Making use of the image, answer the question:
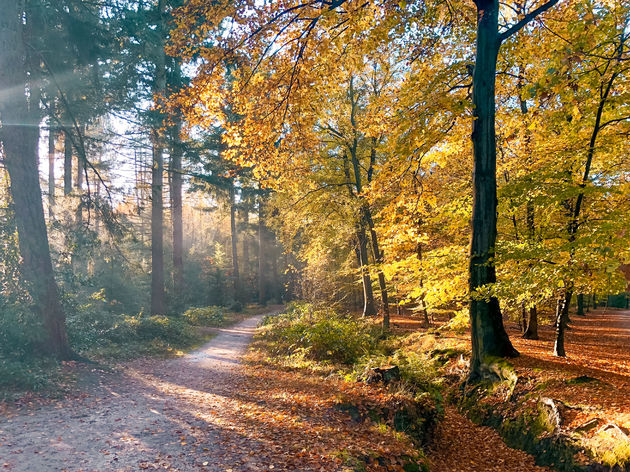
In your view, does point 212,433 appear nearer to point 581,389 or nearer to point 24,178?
point 581,389

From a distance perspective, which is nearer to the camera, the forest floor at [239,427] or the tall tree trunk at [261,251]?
the forest floor at [239,427]

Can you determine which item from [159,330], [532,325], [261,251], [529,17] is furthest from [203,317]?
[529,17]

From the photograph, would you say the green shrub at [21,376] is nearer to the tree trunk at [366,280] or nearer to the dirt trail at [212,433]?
the dirt trail at [212,433]

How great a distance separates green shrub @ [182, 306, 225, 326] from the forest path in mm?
10566

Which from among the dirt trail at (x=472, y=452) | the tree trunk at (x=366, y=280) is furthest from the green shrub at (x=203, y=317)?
the dirt trail at (x=472, y=452)

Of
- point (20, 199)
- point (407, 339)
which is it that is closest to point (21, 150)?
point (20, 199)

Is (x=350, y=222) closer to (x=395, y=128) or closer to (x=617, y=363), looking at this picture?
(x=395, y=128)

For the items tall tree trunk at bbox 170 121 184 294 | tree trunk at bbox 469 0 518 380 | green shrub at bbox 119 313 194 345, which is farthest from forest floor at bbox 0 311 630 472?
tall tree trunk at bbox 170 121 184 294

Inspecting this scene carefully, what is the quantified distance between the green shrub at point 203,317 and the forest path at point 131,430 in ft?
34.7

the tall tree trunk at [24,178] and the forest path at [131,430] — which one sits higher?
the tall tree trunk at [24,178]

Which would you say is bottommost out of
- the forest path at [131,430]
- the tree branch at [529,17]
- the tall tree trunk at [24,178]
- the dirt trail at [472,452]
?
the dirt trail at [472,452]

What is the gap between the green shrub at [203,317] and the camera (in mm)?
Answer: 18344

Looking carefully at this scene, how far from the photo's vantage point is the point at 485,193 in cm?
721

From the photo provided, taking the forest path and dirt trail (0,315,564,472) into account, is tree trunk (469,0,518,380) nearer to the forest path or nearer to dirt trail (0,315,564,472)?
dirt trail (0,315,564,472)
